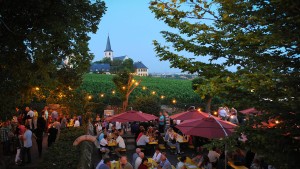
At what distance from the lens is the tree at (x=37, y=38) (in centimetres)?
1023

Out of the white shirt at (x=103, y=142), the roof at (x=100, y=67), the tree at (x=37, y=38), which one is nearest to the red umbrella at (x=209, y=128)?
the white shirt at (x=103, y=142)

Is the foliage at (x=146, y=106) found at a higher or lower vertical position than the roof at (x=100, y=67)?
lower

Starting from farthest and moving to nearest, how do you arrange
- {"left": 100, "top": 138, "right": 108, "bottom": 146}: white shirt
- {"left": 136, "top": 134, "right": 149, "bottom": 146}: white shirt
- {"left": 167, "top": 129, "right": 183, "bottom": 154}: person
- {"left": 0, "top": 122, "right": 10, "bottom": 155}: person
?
1. {"left": 167, "top": 129, "right": 183, "bottom": 154}: person
2. {"left": 136, "top": 134, "right": 149, "bottom": 146}: white shirt
3. {"left": 100, "top": 138, "right": 108, "bottom": 146}: white shirt
4. {"left": 0, "top": 122, "right": 10, "bottom": 155}: person

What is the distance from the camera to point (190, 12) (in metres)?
8.78

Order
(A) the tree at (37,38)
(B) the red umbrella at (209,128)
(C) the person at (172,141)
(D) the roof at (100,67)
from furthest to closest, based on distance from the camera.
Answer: (D) the roof at (100,67) → (C) the person at (172,141) → (B) the red umbrella at (209,128) → (A) the tree at (37,38)

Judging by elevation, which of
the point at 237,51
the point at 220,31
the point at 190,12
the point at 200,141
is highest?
the point at 190,12

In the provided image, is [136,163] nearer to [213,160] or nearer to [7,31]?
[213,160]

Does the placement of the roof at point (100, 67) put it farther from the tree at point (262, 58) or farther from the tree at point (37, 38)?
the tree at point (262, 58)

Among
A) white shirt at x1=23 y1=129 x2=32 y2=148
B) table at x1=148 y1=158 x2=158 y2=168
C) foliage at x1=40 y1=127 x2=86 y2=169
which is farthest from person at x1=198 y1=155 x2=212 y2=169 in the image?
white shirt at x1=23 y1=129 x2=32 y2=148

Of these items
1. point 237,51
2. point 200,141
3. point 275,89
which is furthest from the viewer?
point 200,141

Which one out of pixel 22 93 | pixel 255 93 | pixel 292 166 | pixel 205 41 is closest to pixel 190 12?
pixel 205 41

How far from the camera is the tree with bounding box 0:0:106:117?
10227 millimetres

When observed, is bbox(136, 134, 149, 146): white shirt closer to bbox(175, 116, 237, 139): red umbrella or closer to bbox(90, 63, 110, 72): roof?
bbox(175, 116, 237, 139): red umbrella

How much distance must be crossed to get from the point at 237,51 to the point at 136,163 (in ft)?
16.5
